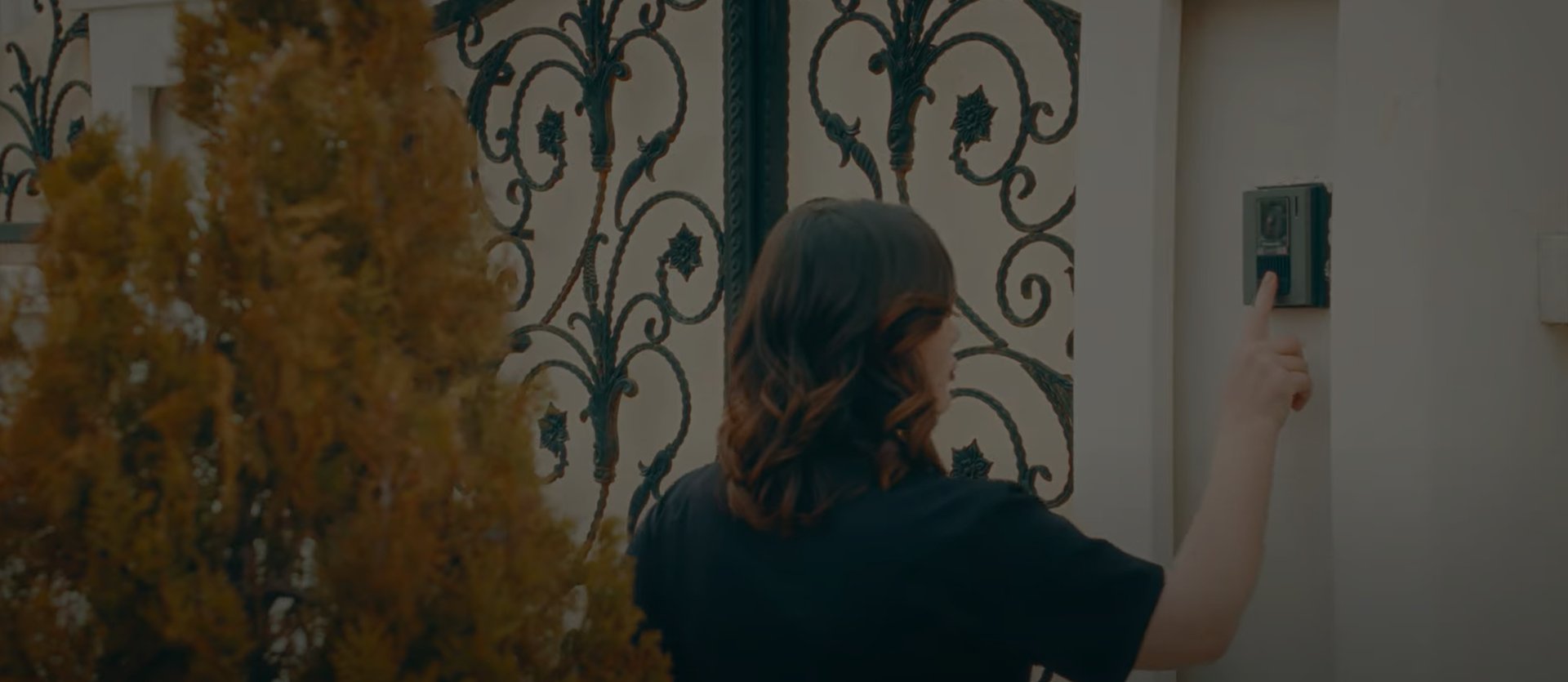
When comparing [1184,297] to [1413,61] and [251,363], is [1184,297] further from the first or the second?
[251,363]

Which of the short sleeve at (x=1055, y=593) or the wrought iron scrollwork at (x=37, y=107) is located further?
the wrought iron scrollwork at (x=37, y=107)

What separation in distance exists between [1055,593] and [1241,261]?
112cm

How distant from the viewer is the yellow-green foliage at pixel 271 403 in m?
1.30

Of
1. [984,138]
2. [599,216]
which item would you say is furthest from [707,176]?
[984,138]

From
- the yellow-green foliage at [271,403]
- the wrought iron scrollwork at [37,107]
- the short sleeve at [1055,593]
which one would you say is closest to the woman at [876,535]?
the short sleeve at [1055,593]

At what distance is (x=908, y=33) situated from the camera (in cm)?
304

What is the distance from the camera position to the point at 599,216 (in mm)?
3465

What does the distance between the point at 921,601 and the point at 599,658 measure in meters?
0.38

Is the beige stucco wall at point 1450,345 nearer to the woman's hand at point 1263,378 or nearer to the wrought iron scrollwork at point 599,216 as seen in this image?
the woman's hand at point 1263,378

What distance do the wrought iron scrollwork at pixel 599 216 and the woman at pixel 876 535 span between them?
58.2 inches

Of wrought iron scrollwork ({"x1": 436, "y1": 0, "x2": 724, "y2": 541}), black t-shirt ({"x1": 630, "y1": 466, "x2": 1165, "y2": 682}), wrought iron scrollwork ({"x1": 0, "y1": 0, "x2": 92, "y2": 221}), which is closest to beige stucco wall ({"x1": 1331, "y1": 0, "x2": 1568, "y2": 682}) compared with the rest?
black t-shirt ({"x1": 630, "y1": 466, "x2": 1165, "y2": 682})

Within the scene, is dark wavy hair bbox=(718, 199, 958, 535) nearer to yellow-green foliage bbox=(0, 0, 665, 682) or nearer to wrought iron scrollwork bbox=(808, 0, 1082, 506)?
yellow-green foliage bbox=(0, 0, 665, 682)

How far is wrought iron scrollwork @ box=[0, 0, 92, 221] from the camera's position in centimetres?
403

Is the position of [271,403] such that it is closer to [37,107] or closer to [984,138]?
[984,138]
